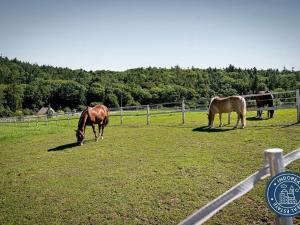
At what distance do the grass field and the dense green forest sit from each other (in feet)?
253

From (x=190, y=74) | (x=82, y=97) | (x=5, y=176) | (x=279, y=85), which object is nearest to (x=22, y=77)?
(x=82, y=97)

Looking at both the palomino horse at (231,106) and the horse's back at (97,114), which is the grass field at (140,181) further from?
the horse's back at (97,114)

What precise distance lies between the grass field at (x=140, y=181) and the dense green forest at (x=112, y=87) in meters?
77.0

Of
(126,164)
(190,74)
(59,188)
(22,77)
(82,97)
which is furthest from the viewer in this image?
(190,74)

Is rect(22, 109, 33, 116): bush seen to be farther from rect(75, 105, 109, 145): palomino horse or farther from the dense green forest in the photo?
rect(75, 105, 109, 145): palomino horse

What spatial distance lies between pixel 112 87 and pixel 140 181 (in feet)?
348

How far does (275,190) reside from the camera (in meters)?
2.24

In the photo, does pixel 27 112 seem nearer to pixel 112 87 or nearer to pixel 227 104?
pixel 112 87

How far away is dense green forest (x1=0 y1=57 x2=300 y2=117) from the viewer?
102 meters

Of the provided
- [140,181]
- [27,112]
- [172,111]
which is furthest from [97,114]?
[27,112]

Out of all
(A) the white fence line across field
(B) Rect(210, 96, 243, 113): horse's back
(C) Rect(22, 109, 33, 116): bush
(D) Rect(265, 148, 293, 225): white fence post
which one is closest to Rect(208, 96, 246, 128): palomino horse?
(B) Rect(210, 96, 243, 113): horse's back

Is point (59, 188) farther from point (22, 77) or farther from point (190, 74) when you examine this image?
point (190, 74)

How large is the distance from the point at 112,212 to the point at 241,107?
29.2 feet

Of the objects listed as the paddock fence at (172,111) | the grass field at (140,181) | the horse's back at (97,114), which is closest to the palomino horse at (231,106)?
the paddock fence at (172,111)
